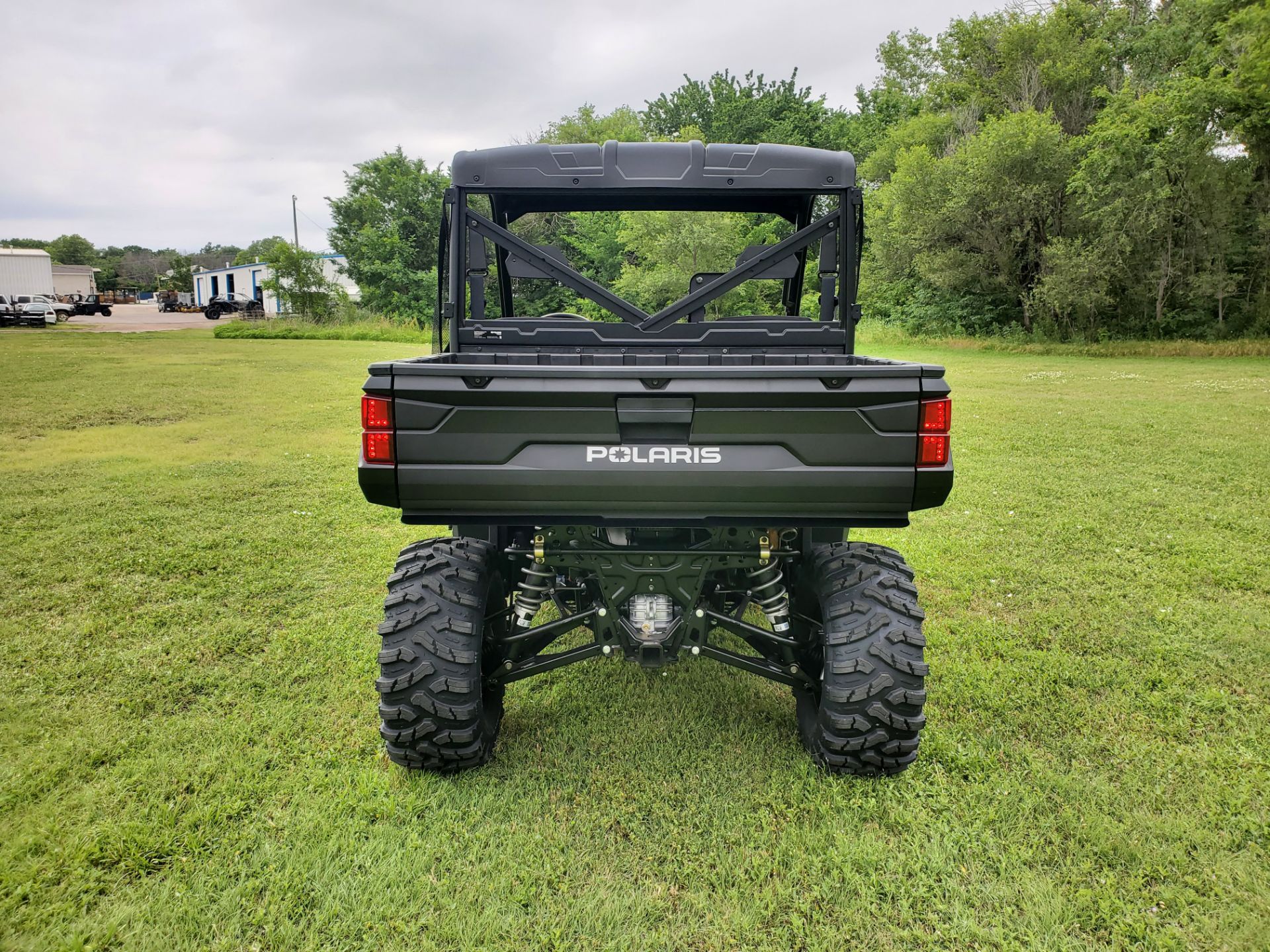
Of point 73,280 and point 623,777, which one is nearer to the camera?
point 623,777

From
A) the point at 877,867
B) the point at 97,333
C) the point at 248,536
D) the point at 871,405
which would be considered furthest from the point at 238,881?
the point at 97,333

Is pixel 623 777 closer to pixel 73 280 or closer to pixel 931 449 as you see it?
pixel 931 449

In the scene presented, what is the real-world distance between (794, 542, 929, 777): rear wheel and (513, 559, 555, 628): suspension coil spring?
1.03m

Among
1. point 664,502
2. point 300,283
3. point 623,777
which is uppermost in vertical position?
point 300,283

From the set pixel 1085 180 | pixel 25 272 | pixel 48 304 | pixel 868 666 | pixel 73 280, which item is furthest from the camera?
pixel 73 280

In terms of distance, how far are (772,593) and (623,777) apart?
875mm

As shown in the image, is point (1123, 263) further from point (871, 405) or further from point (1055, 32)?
point (871, 405)

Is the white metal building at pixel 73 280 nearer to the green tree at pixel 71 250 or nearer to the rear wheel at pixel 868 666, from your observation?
the green tree at pixel 71 250

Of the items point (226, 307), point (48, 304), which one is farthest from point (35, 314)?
point (226, 307)

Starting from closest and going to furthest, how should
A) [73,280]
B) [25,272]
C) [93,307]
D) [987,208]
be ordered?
[987,208] → [93,307] → [25,272] → [73,280]

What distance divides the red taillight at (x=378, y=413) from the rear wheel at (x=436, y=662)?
602mm

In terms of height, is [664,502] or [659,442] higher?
[659,442]

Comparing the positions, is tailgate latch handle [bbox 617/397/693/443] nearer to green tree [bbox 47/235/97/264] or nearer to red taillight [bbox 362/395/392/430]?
red taillight [bbox 362/395/392/430]

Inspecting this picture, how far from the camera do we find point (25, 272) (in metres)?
53.7
